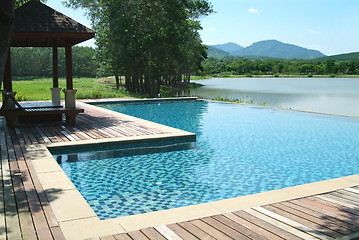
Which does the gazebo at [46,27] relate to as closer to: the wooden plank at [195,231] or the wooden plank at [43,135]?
the wooden plank at [43,135]

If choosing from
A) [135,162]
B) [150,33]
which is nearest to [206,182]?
[135,162]

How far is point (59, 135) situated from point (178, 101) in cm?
1221

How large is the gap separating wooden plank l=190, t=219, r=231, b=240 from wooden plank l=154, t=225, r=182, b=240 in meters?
0.30

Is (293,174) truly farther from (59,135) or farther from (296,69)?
(296,69)

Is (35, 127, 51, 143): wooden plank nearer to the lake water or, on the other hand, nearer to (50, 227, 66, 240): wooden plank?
(50, 227, 66, 240): wooden plank

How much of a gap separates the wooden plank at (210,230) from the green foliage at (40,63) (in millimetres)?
64263

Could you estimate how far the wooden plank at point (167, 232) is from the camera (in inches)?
128

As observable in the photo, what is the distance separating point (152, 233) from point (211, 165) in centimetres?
399

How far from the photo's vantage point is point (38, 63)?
227 ft

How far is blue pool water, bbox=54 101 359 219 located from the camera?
5453 millimetres

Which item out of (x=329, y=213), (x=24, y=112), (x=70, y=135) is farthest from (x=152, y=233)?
(x=24, y=112)

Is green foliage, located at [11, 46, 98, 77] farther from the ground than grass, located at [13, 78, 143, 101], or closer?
farther from the ground

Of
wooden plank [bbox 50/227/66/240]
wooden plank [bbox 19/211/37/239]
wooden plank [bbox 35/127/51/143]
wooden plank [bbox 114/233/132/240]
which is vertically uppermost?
wooden plank [bbox 35/127/51/143]

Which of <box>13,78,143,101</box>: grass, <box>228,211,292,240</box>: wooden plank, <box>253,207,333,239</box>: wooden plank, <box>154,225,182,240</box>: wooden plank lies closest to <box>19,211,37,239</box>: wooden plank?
<box>154,225,182,240</box>: wooden plank
